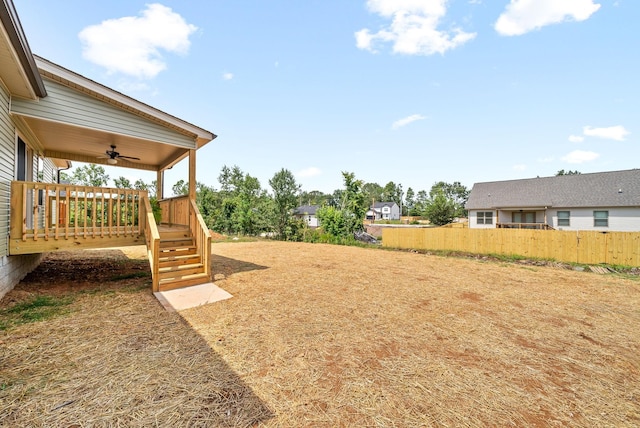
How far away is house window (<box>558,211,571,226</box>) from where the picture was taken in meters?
17.1

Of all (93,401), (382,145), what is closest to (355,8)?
(93,401)

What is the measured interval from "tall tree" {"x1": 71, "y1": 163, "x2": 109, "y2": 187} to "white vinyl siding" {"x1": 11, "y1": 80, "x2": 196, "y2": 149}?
22.2 meters

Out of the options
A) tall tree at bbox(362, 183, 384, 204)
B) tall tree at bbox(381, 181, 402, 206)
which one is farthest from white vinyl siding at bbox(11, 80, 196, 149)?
tall tree at bbox(362, 183, 384, 204)

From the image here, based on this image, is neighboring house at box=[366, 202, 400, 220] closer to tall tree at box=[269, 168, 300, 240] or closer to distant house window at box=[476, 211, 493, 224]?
distant house window at box=[476, 211, 493, 224]

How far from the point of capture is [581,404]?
82.7 inches

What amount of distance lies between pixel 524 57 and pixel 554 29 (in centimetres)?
132

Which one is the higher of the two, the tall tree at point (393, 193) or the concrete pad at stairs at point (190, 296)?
the tall tree at point (393, 193)

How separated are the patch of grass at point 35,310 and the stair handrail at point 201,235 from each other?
2.22 metres

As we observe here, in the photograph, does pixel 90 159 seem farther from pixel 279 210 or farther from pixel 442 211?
pixel 442 211

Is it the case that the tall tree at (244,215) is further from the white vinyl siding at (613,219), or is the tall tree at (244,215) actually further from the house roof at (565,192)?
the white vinyl siding at (613,219)

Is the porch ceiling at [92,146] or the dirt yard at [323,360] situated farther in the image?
the porch ceiling at [92,146]

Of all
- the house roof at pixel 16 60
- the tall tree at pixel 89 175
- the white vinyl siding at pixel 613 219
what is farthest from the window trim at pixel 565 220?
the tall tree at pixel 89 175

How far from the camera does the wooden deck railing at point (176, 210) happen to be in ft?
22.7

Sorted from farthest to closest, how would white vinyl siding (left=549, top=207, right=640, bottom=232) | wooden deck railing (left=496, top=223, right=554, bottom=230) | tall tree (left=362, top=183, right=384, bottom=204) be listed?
tall tree (left=362, top=183, right=384, bottom=204) < wooden deck railing (left=496, top=223, right=554, bottom=230) < white vinyl siding (left=549, top=207, right=640, bottom=232)
